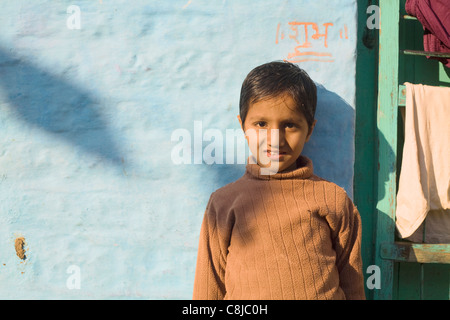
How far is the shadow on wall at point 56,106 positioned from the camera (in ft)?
6.75

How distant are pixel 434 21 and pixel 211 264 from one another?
60.1 inches

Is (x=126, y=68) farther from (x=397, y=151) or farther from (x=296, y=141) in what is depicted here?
(x=397, y=151)

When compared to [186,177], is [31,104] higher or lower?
higher

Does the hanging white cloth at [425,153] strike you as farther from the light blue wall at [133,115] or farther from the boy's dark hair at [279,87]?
the boy's dark hair at [279,87]

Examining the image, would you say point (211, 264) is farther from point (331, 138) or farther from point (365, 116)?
point (365, 116)

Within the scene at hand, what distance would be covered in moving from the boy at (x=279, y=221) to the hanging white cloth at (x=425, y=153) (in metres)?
0.50

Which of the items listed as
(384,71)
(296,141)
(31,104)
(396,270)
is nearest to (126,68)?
(31,104)

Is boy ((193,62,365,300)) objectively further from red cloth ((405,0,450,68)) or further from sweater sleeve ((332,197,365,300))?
red cloth ((405,0,450,68))

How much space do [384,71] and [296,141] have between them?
2.55ft

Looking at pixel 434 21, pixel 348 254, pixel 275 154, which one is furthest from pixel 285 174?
pixel 434 21

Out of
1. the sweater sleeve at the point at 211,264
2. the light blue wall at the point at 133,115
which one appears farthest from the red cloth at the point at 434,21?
the sweater sleeve at the point at 211,264

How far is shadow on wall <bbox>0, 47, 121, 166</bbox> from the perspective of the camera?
6.75 ft

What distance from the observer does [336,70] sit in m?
2.03

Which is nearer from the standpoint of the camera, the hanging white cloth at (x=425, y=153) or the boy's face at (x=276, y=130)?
the boy's face at (x=276, y=130)
